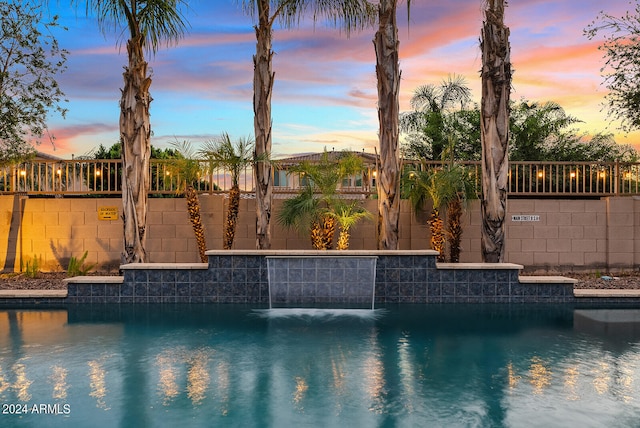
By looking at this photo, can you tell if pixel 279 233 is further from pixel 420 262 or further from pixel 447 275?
pixel 447 275

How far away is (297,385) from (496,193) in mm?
6718

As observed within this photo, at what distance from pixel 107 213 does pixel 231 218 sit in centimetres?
272

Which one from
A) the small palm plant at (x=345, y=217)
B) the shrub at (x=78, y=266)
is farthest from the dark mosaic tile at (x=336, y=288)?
the shrub at (x=78, y=266)

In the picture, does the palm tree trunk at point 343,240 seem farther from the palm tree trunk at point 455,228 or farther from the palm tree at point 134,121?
the palm tree at point 134,121

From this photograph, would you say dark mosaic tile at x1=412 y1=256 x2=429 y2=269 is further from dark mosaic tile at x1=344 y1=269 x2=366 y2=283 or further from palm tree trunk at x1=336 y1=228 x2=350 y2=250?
palm tree trunk at x1=336 y1=228 x2=350 y2=250

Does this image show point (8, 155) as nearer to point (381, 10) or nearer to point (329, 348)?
point (381, 10)

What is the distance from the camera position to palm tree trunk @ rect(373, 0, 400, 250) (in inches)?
426

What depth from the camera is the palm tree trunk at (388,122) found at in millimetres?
10820

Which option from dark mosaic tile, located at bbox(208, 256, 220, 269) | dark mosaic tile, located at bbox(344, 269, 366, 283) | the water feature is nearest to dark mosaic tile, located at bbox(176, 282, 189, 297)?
dark mosaic tile, located at bbox(208, 256, 220, 269)

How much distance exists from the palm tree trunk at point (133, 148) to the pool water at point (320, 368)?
228cm

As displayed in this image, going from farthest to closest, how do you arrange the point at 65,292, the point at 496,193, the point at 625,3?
the point at 625,3 < the point at 496,193 < the point at 65,292

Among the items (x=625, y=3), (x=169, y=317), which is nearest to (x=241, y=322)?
(x=169, y=317)

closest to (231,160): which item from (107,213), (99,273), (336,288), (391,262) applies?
(107,213)

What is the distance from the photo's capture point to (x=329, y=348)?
6305mm
